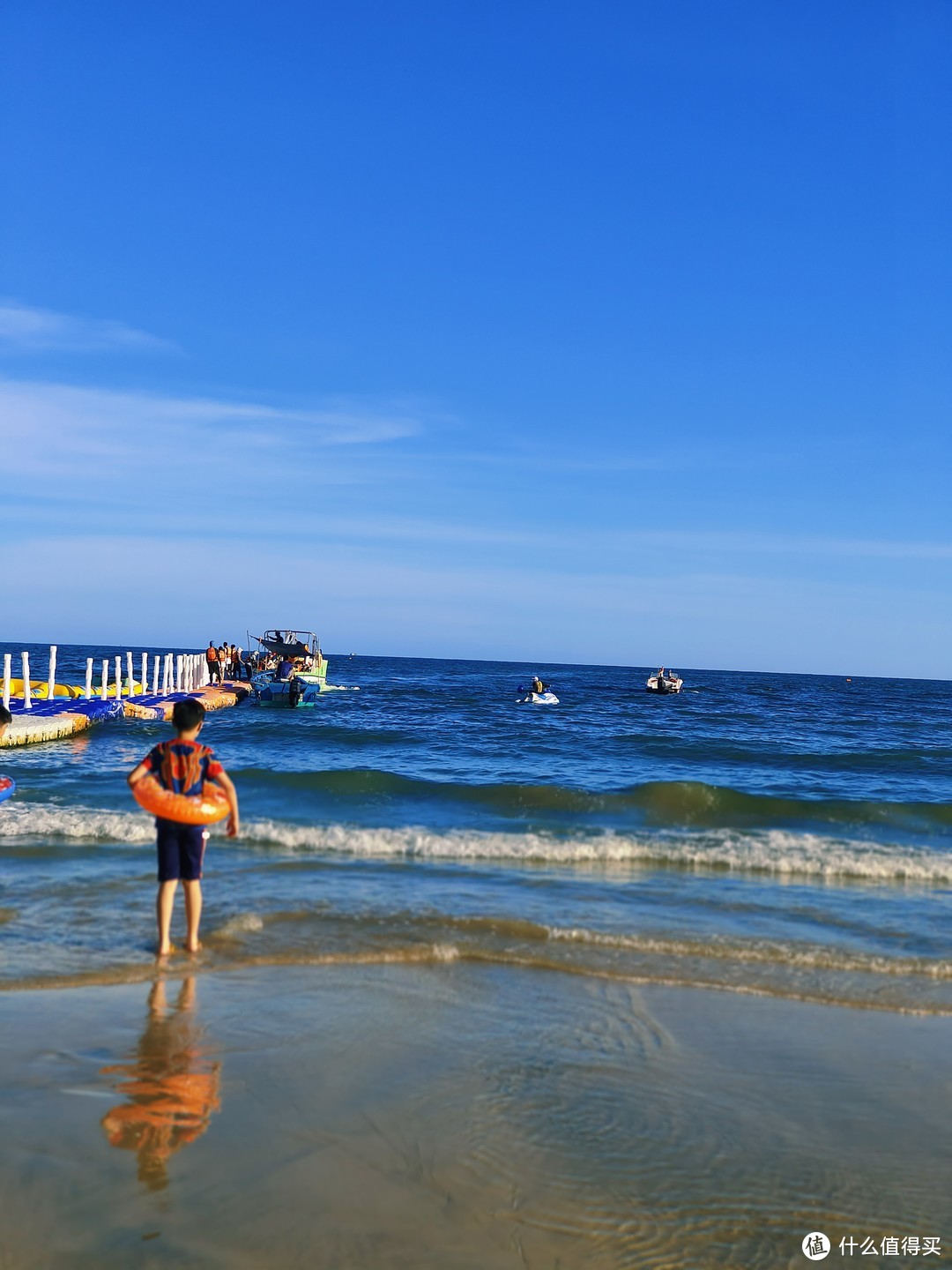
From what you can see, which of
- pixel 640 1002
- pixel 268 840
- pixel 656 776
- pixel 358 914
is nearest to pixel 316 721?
pixel 656 776

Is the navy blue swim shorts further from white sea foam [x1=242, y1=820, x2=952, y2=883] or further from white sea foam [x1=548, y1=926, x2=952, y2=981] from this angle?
white sea foam [x1=242, y1=820, x2=952, y2=883]

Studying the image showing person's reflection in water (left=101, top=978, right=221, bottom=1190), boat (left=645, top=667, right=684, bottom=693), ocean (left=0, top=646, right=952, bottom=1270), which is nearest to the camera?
ocean (left=0, top=646, right=952, bottom=1270)

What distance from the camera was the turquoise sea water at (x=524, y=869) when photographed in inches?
305

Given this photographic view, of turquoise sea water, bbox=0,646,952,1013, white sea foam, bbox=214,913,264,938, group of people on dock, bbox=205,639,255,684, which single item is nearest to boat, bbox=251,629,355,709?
group of people on dock, bbox=205,639,255,684

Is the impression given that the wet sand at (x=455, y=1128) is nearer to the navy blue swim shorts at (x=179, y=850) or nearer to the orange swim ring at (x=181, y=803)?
the navy blue swim shorts at (x=179, y=850)

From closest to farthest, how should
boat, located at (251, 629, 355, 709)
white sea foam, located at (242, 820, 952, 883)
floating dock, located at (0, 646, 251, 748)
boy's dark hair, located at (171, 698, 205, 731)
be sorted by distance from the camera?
boy's dark hair, located at (171, 698, 205, 731) < white sea foam, located at (242, 820, 952, 883) < floating dock, located at (0, 646, 251, 748) < boat, located at (251, 629, 355, 709)

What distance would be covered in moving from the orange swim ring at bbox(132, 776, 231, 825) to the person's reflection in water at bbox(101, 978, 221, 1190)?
1466 mm

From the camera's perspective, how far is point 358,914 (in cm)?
890

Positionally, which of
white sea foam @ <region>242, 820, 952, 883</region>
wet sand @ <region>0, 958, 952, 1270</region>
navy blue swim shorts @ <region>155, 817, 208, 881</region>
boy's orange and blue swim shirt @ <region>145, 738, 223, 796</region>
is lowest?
white sea foam @ <region>242, 820, 952, 883</region>

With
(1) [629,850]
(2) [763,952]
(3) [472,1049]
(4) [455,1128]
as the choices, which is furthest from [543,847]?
(4) [455,1128]

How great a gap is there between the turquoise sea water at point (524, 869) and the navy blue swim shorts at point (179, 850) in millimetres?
606

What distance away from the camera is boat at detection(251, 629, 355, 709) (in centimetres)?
4325

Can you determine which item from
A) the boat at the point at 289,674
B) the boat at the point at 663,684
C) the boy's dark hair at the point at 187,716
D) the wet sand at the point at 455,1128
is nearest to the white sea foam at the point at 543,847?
the boy's dark hair at the point at 187,716

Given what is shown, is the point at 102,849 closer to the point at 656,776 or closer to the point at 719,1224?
the point at 719,1224
